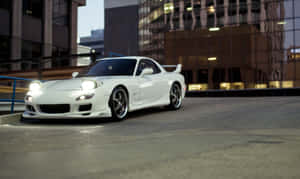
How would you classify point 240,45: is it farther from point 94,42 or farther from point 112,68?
point 94,42

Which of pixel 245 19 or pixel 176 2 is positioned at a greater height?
pixel 176 2

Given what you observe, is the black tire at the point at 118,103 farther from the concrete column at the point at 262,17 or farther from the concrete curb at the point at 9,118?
the concrete column at the point at 262,17

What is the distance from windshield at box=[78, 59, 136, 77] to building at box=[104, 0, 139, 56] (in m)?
95.0

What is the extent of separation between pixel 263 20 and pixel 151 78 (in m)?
42.8

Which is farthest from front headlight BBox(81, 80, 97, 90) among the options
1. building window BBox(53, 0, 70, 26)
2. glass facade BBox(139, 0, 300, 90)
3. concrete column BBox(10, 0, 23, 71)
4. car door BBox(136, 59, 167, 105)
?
glass facade BBox(139, 0, 300, 90)

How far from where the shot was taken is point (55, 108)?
7137 millimetres

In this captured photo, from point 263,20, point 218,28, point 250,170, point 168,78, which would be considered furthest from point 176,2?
point 250,170

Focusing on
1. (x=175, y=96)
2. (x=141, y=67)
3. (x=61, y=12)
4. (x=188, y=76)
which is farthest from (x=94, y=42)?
(x=141, y=67)

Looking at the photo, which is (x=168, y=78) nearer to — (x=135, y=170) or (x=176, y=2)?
(x=135, y=170)

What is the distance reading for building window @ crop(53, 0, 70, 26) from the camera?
2805cm

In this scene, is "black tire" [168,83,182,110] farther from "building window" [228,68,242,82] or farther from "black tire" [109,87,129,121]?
"building window" [228,68,242,82]

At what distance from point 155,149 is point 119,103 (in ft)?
10.8

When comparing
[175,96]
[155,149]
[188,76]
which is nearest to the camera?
[155,149]

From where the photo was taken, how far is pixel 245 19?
48125mm
